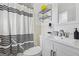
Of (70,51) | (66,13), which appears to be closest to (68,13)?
(66,13)

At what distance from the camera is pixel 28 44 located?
2135 mm

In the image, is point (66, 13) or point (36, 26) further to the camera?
point (36, 26)

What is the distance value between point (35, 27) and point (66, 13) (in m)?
1.01

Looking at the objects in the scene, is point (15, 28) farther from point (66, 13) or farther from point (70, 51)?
point (70, 51)

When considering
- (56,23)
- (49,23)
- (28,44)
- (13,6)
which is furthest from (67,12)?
(28,44)

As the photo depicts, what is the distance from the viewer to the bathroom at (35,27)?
1.42 meters

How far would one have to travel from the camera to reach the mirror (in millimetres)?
1445

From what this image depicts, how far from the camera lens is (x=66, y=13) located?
164 centimetres

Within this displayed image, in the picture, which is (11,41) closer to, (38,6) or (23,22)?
(23,22)

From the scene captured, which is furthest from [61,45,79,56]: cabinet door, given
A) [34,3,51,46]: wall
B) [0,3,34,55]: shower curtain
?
[34,3,51,46]: wall

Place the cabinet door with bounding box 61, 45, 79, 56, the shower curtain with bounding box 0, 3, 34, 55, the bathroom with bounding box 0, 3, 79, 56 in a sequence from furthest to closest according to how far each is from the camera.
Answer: the shower curtain with bounding box 0, 3, 34, 55, the bathroom with bounding box 0, 3, 79, 56, the cabinet door with bounding box 61, 45, 79, 56

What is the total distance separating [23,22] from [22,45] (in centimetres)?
49

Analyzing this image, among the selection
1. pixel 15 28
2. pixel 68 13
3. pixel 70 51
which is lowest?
pixel 70 51

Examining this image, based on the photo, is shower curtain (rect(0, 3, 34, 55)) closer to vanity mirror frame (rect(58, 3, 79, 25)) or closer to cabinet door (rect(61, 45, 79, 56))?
vanity mirror frame (rect(58, 3, 79, 25))
